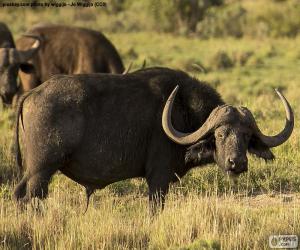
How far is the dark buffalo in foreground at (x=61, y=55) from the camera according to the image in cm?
1602

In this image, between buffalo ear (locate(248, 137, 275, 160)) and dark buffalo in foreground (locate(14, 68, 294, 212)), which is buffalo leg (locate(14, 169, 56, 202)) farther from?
buffalo ear (locate(248, 137, 275, 160))

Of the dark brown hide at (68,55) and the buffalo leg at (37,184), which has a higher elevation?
the dark brown hide at (68,55)

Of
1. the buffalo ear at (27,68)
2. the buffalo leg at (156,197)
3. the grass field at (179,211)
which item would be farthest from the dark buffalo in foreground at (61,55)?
the buffalo leg at (156,197)

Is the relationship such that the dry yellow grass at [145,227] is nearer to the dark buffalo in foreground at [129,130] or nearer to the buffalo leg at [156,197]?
the buffalo leg at [156,197]

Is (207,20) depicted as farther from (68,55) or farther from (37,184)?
(37,184)

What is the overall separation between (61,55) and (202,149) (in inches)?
348

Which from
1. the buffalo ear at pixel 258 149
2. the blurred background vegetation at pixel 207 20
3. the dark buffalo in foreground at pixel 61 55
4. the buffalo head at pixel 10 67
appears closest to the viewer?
the buffalo ear at pixel 258 149

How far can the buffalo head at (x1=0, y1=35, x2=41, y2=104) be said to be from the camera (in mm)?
15875

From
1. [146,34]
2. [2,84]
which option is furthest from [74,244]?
[146,34]

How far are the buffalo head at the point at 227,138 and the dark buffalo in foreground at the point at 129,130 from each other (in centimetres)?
1

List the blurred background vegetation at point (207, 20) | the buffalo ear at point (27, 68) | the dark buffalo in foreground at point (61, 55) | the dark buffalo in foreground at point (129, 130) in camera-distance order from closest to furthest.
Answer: the dark buffalo in foreground at point (129, 130) < the dark buffalo in foreground at point (61, 55) < the buffalo ear at point (27, 68) < the blurred background vegetation at point (207, 20)

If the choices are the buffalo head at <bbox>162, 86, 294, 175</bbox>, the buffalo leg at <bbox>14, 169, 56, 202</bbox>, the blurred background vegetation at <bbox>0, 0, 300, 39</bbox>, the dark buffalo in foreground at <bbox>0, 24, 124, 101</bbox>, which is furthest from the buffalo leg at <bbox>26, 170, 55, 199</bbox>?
the blurred background vegetation at <bbox>0, 0, 300, 39</bbox>

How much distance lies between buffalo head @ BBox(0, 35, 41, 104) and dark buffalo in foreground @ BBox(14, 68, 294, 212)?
7445mm

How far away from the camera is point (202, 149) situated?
8.20m
